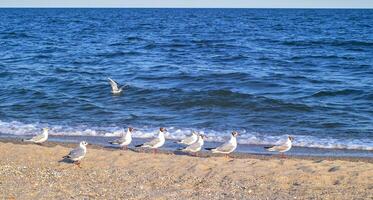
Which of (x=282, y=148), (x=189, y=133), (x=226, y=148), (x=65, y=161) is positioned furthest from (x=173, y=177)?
(x=189, y=133)

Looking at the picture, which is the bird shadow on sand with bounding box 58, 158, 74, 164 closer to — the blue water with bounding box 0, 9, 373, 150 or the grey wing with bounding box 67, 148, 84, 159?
the grey wing with bounding box 67, 148, 84, 159

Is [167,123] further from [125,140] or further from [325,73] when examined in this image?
[325,73]

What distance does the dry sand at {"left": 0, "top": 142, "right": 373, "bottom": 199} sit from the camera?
8.47 metres

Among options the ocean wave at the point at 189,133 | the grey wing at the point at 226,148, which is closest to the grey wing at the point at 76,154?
the grey wing at the point at 226,148

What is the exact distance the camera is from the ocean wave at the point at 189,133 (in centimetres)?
1336

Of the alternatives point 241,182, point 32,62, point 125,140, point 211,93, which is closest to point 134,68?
point 32,62

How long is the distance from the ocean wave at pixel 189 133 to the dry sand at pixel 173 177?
171 centimetres

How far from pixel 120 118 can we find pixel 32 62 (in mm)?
14440

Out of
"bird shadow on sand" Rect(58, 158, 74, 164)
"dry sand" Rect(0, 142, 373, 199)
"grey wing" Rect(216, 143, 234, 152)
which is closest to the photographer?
"dry sand" Rect(0, 142, 373, 199)

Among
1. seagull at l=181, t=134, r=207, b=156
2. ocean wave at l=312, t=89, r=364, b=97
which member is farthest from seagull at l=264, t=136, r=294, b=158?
ocean wave at l=312, t=89, r=364, b=97

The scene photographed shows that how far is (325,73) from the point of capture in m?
24.8

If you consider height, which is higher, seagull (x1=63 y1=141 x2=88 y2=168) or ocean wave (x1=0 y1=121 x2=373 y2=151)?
seagull (x1=63 y1=141 x2=88 y2=168)

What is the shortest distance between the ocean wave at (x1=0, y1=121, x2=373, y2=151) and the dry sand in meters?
1.71

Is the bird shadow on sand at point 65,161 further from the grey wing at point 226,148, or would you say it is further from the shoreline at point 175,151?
the grey wing at point 226,148
